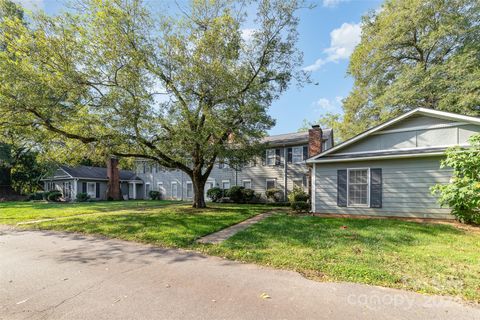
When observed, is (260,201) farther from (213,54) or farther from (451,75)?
(451,75)

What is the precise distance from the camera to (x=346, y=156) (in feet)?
39.2

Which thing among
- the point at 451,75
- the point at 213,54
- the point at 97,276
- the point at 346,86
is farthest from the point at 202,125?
the point at 346,86

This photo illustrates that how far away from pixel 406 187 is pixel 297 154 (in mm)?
10824

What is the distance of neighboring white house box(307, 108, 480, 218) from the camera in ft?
33.2

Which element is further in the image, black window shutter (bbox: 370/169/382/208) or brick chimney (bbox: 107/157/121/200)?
brick chimney (bbox: 107/157/121/200)

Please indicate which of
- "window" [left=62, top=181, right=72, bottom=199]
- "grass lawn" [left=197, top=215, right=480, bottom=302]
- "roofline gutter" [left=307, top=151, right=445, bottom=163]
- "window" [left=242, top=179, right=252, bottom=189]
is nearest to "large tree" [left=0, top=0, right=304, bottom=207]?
"roofline gutter" [left=307, top=151, right=445, bottom=163]

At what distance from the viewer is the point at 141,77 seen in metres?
11.8

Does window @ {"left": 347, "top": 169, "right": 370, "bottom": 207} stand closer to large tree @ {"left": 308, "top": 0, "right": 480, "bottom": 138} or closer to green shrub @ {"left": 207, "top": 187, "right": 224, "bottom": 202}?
large tree @ {"left": 308, "top": 0, "right": 480, "bottom": 138}

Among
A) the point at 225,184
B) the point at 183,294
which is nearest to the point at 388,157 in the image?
the point at 183,294

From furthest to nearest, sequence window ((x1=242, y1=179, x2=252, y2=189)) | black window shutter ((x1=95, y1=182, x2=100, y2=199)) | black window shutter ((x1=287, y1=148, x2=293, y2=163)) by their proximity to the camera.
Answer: black window shutter ((x1=95, y1=182, x2=100, y2=199)) → window ((x1=242, y1=179, x2=252, y2=189)) → black window shutter ((x1=287, y1=148, x2=293, y2=163))

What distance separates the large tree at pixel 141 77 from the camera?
34.1 ft

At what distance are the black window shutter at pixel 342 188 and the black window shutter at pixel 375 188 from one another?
1091mm

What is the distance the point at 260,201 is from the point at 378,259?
16832mm

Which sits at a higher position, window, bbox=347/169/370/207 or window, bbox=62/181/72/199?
window, bbox=347/169/370/207
